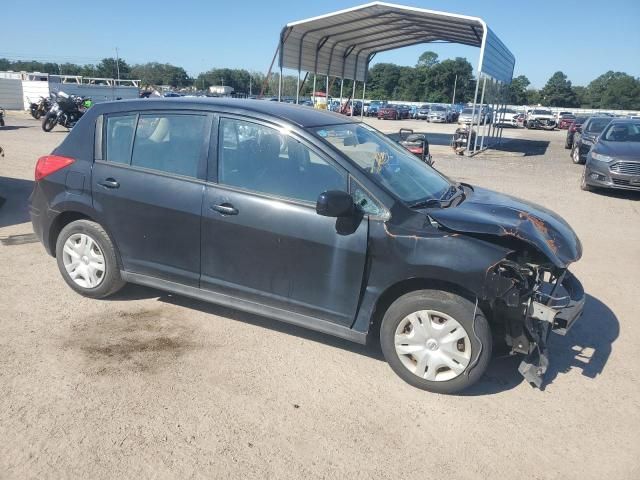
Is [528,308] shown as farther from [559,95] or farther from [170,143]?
[559,95]

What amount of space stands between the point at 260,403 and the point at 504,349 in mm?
1772

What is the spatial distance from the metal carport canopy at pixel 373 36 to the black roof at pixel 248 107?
13.4 meters

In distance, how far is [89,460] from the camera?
2.58m

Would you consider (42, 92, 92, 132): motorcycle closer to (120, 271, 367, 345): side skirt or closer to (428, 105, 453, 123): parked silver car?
(120, 271, 367, 345): side skirt

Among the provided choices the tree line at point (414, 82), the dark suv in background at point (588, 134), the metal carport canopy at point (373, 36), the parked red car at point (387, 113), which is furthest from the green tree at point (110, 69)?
the dark suv in background at point (588, 134)

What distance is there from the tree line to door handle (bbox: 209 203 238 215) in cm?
9128

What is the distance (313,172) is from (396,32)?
19.5 meters

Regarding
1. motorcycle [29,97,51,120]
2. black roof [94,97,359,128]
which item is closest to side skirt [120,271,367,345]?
black roof [94,97,359,128]

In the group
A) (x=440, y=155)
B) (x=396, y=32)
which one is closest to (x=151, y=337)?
(x=440, y=155)

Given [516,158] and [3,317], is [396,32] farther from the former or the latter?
[3,317]

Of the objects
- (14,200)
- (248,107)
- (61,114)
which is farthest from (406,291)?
(61,114)

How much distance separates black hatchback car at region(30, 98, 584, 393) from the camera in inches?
125

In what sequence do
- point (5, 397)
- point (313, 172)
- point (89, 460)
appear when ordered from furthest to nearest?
point (313, 172)
point (5, 397)
point (89, 460)

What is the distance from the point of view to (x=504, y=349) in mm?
3605
